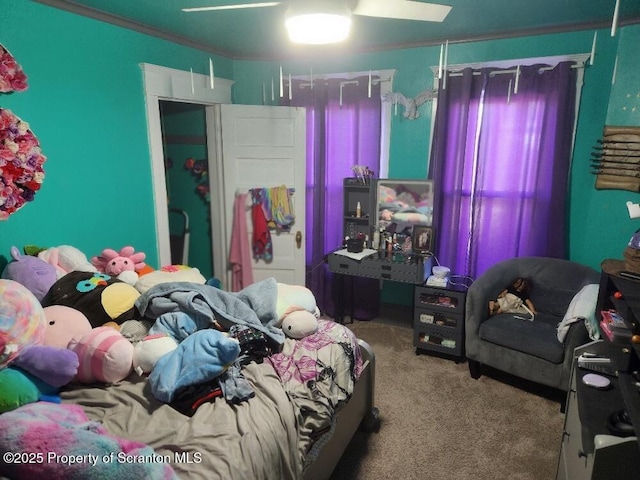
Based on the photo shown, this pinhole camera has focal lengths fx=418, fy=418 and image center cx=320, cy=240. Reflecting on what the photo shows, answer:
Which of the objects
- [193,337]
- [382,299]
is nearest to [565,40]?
[382,299]

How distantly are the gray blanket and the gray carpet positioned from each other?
0.84 metres

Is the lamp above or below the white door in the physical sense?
above

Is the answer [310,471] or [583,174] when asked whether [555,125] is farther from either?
[310,471]

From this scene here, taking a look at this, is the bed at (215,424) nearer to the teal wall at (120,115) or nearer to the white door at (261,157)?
the teal wall at (120,115)

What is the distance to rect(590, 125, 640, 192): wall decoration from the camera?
9.09 ft

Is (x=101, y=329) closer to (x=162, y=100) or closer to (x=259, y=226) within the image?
(x=259, y=226)

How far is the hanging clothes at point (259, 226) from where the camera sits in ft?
11.9

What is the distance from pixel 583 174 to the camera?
3082 millimetres

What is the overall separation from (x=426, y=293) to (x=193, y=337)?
1929mm

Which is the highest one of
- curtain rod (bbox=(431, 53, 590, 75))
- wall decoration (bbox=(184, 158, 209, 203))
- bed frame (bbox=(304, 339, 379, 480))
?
curtain rod (bbox=(431, 53, 590, 75))

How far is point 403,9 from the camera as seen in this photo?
1716 mm

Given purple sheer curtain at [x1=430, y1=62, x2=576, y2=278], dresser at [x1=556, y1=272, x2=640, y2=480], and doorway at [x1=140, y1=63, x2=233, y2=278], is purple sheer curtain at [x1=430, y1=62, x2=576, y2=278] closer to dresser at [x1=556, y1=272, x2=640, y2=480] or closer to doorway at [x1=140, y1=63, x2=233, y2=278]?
dresser at [x1=556, y1=272, x2=640, y2=480]

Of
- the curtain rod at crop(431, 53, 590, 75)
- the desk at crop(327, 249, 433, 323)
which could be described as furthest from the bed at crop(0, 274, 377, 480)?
the curtain rod at crop(431, 53, 590, 75)

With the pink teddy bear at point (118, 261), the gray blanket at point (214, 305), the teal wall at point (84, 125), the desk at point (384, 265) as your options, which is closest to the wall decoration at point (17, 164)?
the teal wall at point (84, 125)
